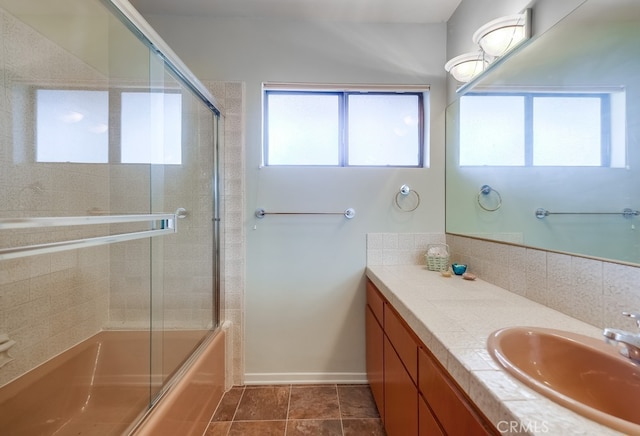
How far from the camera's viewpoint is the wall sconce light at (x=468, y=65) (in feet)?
5.24

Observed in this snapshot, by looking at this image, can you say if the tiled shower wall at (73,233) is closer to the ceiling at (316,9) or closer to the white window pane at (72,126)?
the white window pane at (72,126)

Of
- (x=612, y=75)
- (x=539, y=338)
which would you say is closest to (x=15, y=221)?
(x=539, y=338)

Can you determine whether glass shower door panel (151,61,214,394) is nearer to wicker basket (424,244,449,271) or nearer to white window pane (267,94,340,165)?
white window pane (267,94,340,165)

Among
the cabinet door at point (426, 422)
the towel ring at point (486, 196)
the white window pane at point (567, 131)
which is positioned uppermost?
the white window pane at point (567, 131)

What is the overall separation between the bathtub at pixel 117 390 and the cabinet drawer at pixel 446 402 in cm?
110

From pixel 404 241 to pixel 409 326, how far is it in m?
0.99

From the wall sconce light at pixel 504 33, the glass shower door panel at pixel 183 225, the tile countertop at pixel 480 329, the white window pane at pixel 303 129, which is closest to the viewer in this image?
the tile countertop at pixel 480 329

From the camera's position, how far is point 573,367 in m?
0.79

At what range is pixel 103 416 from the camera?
129 cm

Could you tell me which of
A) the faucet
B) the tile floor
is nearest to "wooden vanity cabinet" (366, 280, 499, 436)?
the tile floor

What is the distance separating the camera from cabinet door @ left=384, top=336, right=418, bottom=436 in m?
1.06

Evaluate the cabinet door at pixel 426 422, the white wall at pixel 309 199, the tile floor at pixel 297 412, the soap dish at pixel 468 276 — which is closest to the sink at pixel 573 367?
the cabinet door at pixel 426 422

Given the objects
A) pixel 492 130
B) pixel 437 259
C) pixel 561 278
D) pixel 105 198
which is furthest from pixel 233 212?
pixel 561 278

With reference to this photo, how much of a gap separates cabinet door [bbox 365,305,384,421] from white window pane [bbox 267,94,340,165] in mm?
1226
